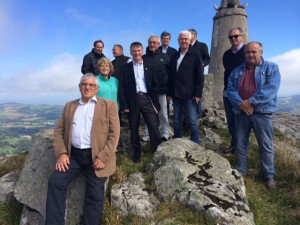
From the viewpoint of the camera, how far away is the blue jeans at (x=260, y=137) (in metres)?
5.61

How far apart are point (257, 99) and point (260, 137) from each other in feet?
2.80

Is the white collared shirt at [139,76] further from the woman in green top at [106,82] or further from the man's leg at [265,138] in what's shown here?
the man's leg at [265,138]

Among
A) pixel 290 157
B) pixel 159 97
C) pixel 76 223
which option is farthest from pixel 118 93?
pixel 290 157

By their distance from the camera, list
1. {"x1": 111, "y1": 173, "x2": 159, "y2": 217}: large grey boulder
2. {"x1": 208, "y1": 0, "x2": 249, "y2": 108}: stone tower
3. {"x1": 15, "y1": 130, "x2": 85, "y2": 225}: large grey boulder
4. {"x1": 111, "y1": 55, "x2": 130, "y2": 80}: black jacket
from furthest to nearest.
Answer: {"x1": 208, "y1": 0, "x2": 249, "y2": 108}: stone tower < {"x1": 111, "y1": 55, "x2": 130, "y2": 80}: black jacket < {"x1": 15, "y1": 130, "x2": 85, "y2": 225}: large grey boulder < {"x1": 111, "y1": 173, "x2": 159, "y2": 217}: large grey boulder

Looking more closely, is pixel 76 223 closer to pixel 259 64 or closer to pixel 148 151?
pixel 148 151

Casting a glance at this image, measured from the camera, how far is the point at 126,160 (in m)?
6.64

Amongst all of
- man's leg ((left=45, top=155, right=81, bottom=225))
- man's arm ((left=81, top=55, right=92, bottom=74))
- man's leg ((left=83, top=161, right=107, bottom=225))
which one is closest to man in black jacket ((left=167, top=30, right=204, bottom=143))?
man's arm ((left=81, top=55, right=92, bottom=74))

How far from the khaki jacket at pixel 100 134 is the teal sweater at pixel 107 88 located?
106 centimetres

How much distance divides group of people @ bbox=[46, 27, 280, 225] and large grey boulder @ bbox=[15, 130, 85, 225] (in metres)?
0.45

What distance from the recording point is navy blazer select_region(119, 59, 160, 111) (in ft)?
20.6

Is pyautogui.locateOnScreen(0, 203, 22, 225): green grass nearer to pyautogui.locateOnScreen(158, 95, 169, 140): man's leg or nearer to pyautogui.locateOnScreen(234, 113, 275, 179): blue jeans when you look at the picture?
pyautogui.locateOnScreen(158, 95, 169, 140): man's leg

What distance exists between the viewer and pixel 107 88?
6117 mm

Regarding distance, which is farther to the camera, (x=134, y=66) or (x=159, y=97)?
(x=159, y=97)

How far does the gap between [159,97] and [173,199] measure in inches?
114
